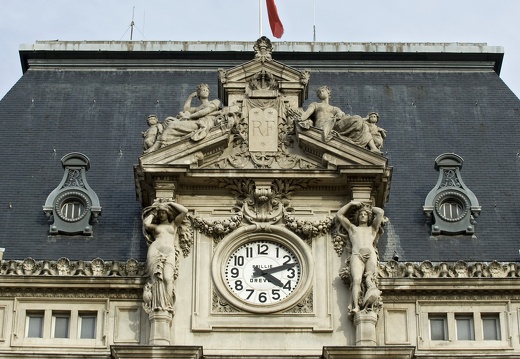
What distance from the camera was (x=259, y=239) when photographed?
1746 inches

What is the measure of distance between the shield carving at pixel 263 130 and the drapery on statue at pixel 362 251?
3008mm

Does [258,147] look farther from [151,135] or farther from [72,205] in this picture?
[72,205]

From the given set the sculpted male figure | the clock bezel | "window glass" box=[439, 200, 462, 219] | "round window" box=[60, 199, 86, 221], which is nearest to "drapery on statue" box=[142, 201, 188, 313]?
the clock bezel

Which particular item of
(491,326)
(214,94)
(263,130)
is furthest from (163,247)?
(214,94)

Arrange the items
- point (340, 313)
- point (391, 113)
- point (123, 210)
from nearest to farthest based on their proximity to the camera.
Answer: point (340, 313) < point (123, 210) < point (391, 113)

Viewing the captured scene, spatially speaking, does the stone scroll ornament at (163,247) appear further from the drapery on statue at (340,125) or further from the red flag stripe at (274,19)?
the red flag stripe at (274,19)

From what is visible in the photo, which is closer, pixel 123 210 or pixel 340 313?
pixel 340 313

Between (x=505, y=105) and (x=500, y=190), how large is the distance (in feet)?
16.7

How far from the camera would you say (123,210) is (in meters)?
47.2

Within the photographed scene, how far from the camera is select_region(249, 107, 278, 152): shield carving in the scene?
45.4 m

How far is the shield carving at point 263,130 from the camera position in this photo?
1789 inches

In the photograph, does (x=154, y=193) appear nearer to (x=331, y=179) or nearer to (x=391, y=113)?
(x=331, y=179)

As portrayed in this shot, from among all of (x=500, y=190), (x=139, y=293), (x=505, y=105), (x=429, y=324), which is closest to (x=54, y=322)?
(x=139, y=293)

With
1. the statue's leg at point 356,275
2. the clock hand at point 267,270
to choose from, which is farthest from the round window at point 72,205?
the statue's leg at point 356,275
